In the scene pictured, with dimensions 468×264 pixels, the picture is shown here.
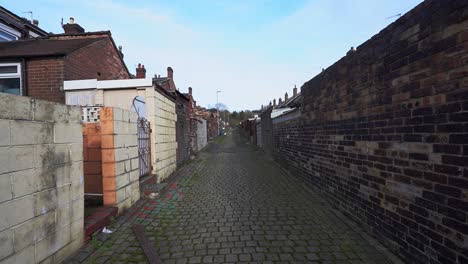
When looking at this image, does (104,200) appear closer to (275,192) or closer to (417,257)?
(275,192)

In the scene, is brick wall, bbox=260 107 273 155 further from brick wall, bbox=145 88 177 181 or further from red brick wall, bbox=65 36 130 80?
red brick wall, bbox=65 36 130 80

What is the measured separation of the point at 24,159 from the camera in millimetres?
2654

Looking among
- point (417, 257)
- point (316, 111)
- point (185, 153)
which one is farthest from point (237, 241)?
point (185, 153)

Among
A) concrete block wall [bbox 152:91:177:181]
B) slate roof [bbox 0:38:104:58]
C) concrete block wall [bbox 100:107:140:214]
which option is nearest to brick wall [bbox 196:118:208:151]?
concrete block wall [bbox 152:91:177:181]

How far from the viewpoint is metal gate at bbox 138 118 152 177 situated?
6652mm

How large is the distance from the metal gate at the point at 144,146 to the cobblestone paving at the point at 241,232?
1073 millimetres

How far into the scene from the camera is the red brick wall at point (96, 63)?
9.05m

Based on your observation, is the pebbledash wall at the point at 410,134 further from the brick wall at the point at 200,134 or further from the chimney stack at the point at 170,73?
the chimney stack at the point at 170,73

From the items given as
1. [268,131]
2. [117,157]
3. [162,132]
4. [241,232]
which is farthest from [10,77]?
[268,131]

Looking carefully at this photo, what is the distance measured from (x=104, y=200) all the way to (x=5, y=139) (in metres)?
2.57

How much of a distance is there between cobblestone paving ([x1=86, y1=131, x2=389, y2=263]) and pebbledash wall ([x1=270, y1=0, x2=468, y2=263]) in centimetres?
60

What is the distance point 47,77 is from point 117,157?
235 inches

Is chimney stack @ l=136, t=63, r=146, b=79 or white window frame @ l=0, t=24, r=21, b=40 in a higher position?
white window frame @ l=0, t=24, r=21, b=40

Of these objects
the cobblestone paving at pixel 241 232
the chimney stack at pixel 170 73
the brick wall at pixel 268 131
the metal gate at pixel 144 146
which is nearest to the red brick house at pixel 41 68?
the metal gate at pixel 144 146
